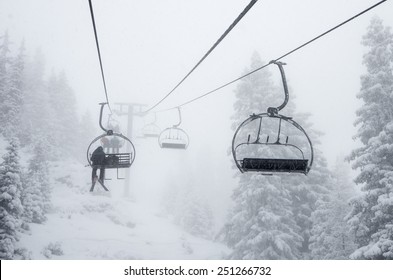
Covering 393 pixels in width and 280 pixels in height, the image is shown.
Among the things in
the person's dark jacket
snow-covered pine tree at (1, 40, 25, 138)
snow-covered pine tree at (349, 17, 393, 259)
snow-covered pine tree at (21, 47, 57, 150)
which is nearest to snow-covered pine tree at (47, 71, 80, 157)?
snow-covered pine tree at (21, 47, 57, 150)

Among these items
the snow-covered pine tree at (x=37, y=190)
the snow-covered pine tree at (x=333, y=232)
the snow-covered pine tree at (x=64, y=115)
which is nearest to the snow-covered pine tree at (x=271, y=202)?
the snow-covered pine tree at (x=333, y=232)

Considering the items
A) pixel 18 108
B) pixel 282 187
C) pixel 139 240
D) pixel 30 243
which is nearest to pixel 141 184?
pixel 18 108

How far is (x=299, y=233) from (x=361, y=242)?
19.2ft

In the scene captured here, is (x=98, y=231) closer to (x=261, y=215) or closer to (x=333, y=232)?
(x=261, y=215)

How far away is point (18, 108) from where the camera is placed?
133 feet

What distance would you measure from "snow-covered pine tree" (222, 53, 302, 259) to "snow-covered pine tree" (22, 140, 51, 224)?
1532 centimetres

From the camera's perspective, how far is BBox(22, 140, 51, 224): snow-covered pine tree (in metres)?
25.2

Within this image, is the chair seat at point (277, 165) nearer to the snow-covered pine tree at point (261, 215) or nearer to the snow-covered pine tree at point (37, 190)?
the snow-covered pine tree at point (261, 215)

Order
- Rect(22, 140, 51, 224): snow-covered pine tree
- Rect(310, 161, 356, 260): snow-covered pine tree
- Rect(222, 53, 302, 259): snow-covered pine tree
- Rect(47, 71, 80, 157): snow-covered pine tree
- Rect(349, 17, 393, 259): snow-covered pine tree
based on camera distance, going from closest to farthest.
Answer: Rect(349, 17, 393, 259): snow-covered pine tree < Rect(310, 161, 356, 260): snow-covered pine tree < Rect(222, 53, 302, 259): snow-covered pine tree < Rect(22, 140, 51, 224): snow-covered pine tree < Rect(47, 71, 80, 157): snow-covered pine tree

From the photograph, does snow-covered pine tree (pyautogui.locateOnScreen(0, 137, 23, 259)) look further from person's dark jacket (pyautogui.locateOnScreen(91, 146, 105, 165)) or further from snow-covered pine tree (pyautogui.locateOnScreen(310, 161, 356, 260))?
snow-covered pine tree (pyautogui.locateOnScreen(310, 161, 356, 260))

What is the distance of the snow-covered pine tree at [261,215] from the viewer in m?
18.3

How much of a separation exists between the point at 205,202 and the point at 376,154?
128ft
